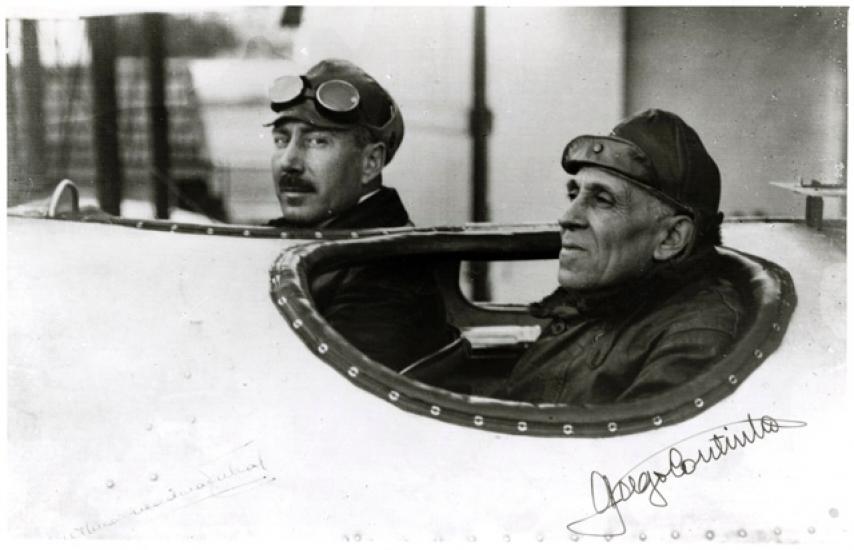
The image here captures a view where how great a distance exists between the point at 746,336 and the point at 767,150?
59 centimetres

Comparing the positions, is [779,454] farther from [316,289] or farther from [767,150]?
[316,289]

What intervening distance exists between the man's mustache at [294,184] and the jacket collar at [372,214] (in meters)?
0.09

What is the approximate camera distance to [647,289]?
8.79ft

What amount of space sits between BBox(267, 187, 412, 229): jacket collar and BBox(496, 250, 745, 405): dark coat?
21.8 inches

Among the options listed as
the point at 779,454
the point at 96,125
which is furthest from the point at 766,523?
the point at 96,125

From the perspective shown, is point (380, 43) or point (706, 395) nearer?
point (706, 395)

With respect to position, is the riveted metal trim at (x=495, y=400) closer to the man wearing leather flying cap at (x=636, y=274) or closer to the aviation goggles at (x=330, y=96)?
the man wearing leather flying cap at (x=636, y=274)

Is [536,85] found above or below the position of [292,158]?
above

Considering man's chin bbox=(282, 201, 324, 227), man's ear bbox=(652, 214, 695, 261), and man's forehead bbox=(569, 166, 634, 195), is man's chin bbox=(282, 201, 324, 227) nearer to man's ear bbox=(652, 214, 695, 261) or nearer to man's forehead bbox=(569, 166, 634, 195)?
man's forehead bbox=(569, 166, 634, 195)

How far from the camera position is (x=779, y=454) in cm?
272

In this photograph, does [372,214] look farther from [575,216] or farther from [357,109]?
[575,216]

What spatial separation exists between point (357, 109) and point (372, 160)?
0.15m
